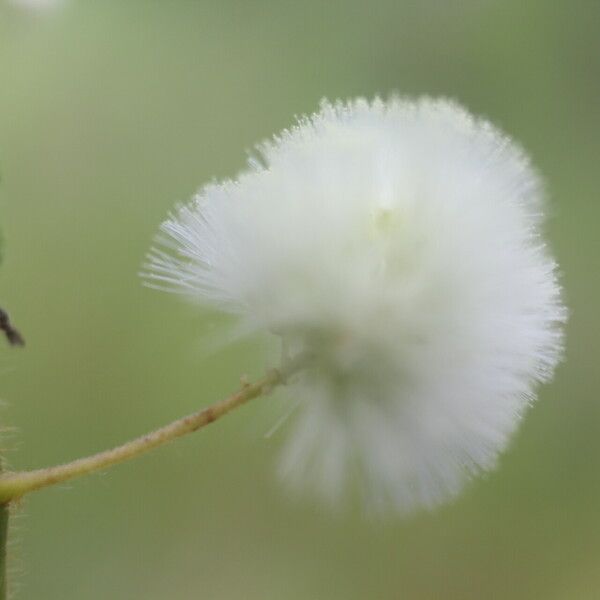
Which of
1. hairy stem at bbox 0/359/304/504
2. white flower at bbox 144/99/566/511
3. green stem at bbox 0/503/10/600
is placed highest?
white flower at bbox 144/99/566/511

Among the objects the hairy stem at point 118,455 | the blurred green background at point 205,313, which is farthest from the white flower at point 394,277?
the blurred green background at point 205,313

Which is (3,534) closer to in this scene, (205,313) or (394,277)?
(394,277)

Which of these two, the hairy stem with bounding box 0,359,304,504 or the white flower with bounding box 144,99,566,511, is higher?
the white flower with bounding box 144,99,566,511

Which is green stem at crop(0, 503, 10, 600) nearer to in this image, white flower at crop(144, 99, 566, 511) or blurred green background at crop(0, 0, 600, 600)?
white flower at crop(144, 99, 566, 511)

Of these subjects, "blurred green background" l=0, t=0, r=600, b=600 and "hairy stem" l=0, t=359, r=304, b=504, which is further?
"blurred green background" l=0, t=0, r=600, b=600

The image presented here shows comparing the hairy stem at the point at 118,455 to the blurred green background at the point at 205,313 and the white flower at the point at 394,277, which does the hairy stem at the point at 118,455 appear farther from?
the blurred green background at the point at 205,313

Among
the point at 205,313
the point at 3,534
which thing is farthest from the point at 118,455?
the point at 205,313

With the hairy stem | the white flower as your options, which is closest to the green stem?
the hairy stem

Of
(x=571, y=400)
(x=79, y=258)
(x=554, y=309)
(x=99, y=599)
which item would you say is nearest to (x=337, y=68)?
(x=79, y=258)
